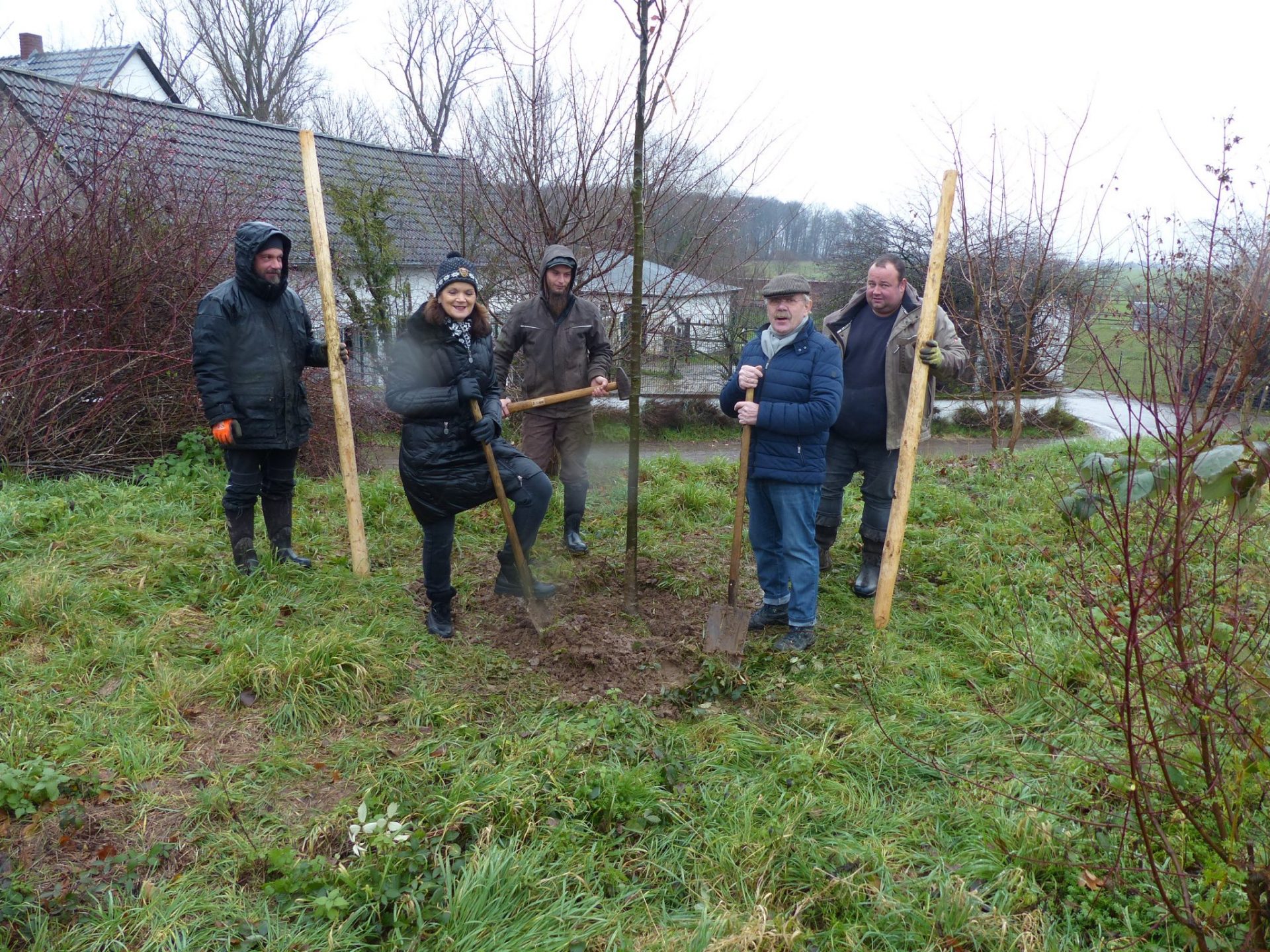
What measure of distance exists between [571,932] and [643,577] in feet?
9.80

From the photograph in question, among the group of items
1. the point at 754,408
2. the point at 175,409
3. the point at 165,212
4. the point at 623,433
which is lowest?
the point at 623,433

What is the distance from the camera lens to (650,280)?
980 centimetres

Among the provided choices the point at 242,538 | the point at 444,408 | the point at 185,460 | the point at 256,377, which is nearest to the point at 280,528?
the point at 242,538

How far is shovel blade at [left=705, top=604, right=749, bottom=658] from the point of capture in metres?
4.18

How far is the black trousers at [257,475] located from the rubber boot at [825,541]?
10.6 feet

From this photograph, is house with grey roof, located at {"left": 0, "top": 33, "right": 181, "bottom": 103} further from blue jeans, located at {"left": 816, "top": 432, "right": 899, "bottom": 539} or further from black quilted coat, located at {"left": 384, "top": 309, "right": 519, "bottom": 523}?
blue jeans, located at {"left": 816, "top": 432, "right": 899, "bottom": 539}

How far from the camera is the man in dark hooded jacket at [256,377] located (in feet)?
14.3

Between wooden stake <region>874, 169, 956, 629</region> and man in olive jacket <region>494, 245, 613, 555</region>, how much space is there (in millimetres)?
2075

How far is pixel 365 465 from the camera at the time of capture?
8578mm

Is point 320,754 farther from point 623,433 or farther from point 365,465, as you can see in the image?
point 623,433

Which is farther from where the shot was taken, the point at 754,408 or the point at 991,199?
the point at 991,199

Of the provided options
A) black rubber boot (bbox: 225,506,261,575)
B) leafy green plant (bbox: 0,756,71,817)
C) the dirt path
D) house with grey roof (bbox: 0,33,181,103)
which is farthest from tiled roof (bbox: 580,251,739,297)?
house with grey roof (bbox: 0,33,181,103)

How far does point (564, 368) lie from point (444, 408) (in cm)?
176

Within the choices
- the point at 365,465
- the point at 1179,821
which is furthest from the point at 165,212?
the point at 1179,821
